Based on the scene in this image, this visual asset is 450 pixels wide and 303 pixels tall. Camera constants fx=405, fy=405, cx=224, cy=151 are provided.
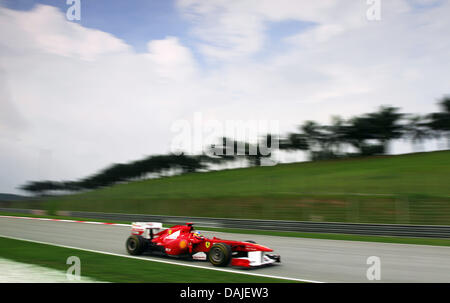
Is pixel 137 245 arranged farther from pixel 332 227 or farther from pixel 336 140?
pixel 336 140

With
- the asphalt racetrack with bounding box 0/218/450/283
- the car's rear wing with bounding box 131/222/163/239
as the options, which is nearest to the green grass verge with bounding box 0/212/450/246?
the asphalt racetrack with bounding box 0/218/450/283

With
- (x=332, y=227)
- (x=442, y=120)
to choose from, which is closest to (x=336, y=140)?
(x=442, y=120)

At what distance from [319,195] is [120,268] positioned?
20.1m

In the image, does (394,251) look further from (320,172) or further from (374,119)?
(374,119)

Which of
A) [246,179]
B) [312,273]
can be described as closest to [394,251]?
[312,273]

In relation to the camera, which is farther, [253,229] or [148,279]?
[253,229]

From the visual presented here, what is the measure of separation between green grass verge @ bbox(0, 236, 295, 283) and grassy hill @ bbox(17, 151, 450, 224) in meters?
11.4

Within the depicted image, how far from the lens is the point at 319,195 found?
26.2 meters

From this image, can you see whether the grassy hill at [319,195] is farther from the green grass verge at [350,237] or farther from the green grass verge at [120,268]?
the green grass verge at [120,268]

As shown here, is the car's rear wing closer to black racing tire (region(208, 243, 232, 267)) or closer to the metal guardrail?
black racing tire (region(208, 243, 232, 267))

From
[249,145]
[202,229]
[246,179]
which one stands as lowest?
[202,229]

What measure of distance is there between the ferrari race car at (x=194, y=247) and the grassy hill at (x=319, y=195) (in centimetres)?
1042

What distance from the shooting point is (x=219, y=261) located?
799 centimetres
